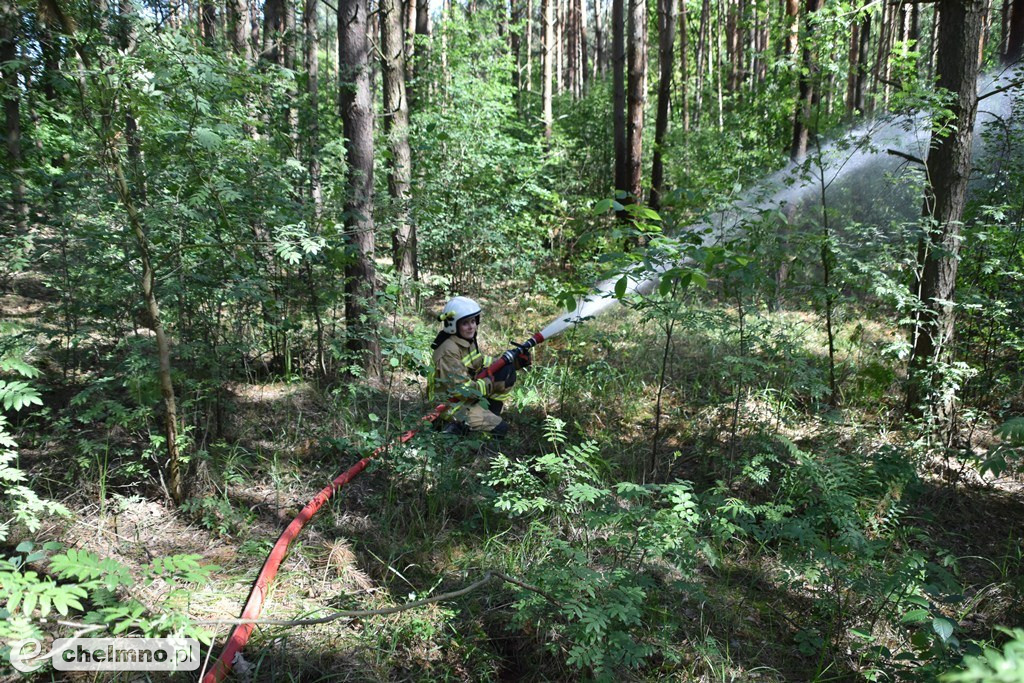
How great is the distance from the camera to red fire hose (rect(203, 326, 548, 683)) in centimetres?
242

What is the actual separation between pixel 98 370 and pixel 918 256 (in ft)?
22.4

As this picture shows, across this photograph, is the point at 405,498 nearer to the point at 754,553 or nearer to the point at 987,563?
the point at 754,553

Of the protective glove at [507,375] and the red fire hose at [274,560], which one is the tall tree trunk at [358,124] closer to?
the protective glove at [507,375]

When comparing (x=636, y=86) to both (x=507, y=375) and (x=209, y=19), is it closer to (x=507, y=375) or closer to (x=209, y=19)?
(x=209, y=19)

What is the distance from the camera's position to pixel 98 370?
4555 mm

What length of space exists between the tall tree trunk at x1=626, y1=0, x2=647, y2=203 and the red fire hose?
293 inches

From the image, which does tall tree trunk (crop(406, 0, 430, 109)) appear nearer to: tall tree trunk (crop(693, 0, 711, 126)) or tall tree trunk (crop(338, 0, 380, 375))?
tall tree trunk (crop(338, 0, 380, 375))

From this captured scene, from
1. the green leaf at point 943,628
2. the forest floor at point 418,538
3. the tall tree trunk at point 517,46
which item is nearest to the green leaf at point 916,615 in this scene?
the green leaf at point 943,628

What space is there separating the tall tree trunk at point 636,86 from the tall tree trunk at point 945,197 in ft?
18.7

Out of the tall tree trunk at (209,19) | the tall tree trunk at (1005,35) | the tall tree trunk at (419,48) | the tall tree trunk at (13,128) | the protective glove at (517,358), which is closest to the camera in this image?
the tall tree trunk at (13,128)


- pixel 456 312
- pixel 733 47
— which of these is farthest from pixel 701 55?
pixel 456 312

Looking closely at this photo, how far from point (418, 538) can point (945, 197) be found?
4.92m

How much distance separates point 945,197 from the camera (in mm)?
4746

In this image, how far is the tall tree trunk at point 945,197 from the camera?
4.56 m
